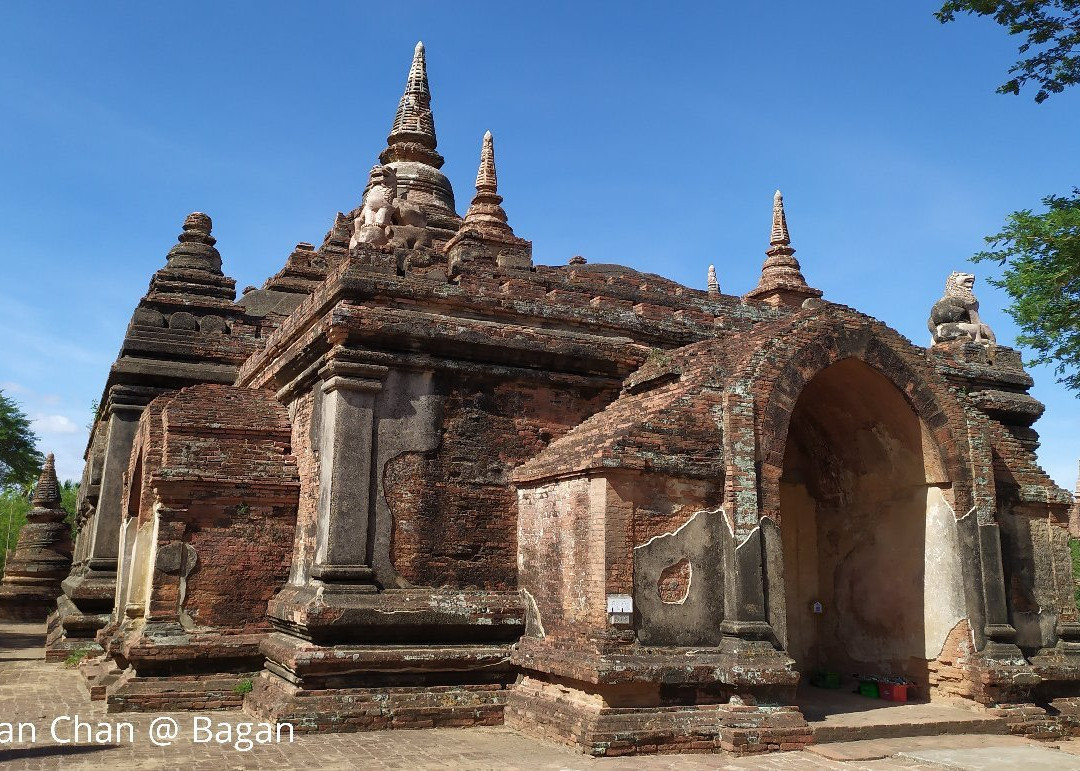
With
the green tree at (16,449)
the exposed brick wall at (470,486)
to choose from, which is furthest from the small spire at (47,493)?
the exposed brick wall at (470,486)

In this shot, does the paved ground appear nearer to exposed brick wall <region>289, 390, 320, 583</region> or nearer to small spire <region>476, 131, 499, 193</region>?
exposed brick wall <region>289, 390, 320, 583</region>

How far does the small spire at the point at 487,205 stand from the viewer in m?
16.0

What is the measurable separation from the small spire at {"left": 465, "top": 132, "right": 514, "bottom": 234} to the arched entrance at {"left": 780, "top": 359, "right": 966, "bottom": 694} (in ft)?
19.3

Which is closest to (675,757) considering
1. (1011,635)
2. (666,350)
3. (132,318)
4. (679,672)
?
(679,672)

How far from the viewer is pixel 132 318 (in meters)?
17.3

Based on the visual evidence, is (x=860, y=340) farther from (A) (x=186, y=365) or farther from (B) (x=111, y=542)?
(B) (x=111, y=542)

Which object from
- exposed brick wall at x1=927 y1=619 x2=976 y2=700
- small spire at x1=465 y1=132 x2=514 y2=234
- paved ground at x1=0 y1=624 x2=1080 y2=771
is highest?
small spire at x1=465 y1=132 x2=514 y2=234

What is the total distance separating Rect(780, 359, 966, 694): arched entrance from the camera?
11.7 m

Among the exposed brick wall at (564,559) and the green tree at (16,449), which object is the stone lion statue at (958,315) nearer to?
the exposed brick wall at (564,559)

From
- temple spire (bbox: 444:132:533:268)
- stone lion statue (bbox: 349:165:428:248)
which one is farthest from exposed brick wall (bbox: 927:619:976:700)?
stone lion statue (bbox: 349:165:428:248)

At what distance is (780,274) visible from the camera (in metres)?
19.3

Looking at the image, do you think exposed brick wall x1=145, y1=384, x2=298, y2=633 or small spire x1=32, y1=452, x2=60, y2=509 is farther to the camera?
small spire x1=32, y1=452, x2=60, y2=509

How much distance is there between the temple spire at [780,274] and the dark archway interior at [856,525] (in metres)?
5.11

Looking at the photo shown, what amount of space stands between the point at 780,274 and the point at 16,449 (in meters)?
27.5
